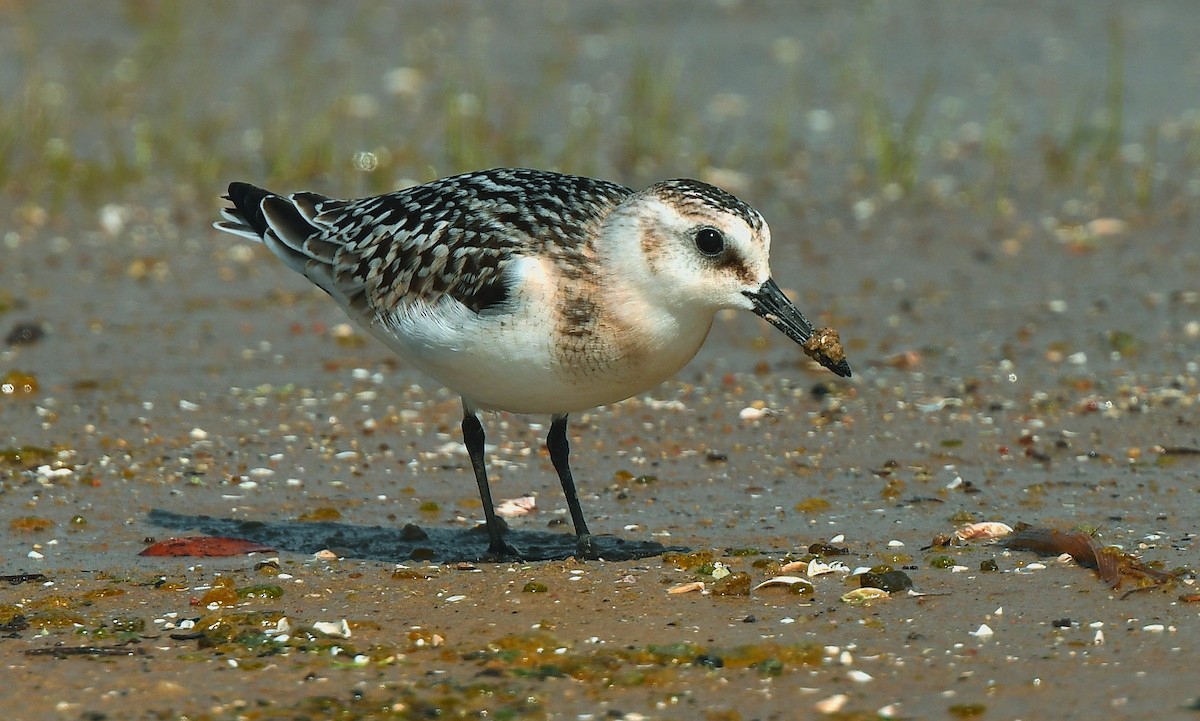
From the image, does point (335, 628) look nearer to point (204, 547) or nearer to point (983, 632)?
point (204, 547)

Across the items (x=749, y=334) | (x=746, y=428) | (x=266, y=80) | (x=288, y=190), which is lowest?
(x=746, y=428)

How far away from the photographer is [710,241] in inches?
238

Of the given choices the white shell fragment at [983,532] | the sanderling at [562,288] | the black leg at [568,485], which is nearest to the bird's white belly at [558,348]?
the sanderling at [562,288]

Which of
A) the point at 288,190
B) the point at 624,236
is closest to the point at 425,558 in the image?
the point at 624,236

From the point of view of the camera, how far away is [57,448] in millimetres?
7973

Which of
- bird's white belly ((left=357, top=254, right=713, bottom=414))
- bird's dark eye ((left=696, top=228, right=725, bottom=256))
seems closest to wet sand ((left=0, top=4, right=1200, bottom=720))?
bird's white belly ((left=357, top=254, right=713, bottom=414))

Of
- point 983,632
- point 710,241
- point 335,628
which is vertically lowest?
point 983,632

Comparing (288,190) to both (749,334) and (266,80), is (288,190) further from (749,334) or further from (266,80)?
(749,334)

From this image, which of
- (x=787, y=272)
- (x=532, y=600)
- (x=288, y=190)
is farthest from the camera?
(x=288, y=190)

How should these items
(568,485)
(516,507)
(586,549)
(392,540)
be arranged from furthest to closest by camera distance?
(516,507), (392,540), (568,485), (586,549)

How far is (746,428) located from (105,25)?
991 cm

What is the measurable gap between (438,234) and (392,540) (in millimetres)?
1296

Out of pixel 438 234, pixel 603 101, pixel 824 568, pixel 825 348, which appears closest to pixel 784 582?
pixel 824 568

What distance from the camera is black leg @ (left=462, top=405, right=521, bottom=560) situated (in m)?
6.74
